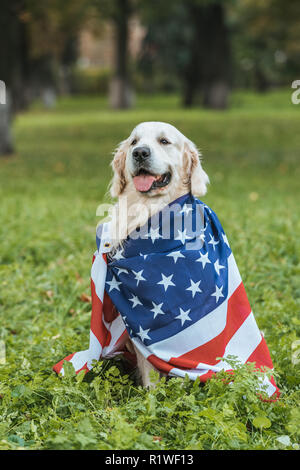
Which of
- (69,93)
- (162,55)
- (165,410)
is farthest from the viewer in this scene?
(69,93)

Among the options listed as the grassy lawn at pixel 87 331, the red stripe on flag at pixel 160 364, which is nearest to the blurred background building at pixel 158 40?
→ the grassy lawn at pixel 87 331

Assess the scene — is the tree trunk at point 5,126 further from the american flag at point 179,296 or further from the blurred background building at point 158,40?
the american flag at point 179,296

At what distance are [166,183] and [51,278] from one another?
7.18 ft

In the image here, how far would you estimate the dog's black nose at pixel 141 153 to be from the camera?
9.79 feet

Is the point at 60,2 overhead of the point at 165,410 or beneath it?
overhead

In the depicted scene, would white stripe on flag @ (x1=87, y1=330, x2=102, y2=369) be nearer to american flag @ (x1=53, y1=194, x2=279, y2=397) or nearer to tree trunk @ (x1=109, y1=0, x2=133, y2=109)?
american flag @ (x1=53, y1=194, x2=279, y2=397)

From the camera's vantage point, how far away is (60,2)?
14641 mm

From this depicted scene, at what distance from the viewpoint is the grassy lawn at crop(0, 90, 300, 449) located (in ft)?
8.71

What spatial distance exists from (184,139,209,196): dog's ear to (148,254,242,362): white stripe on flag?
2.18ft

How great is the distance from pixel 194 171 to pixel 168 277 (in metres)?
0.67

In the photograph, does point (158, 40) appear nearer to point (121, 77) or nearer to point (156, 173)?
point (121, 77)
